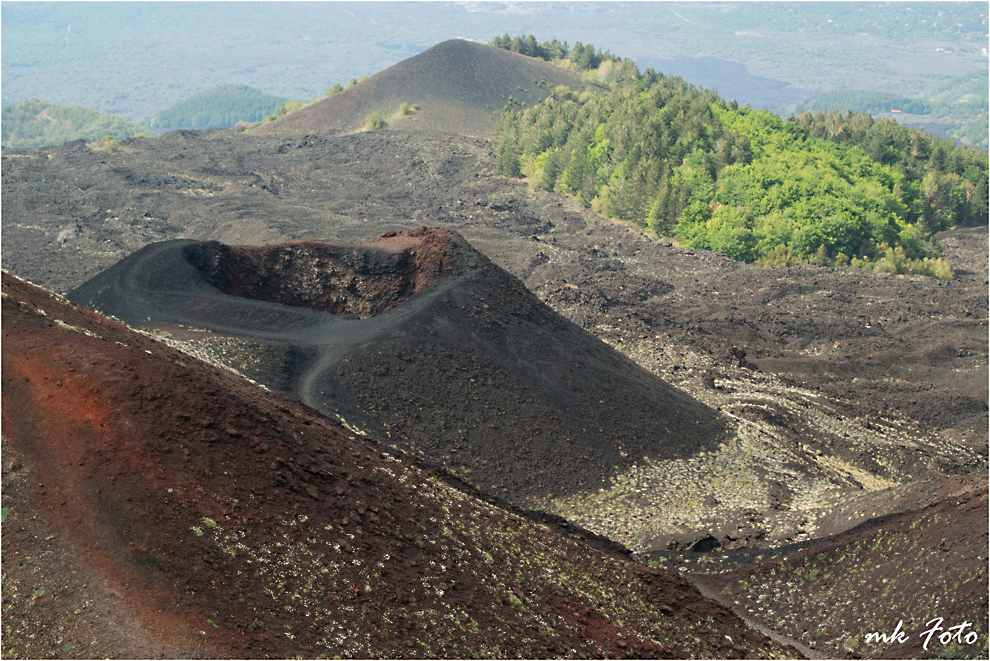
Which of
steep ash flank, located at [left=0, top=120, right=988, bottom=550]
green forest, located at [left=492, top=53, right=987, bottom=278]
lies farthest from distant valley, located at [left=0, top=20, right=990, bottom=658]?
green forest, located at [left=492, top=53, right=987, bottom=278]

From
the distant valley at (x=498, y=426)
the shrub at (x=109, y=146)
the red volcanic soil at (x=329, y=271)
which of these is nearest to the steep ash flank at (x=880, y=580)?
the distant valley at (x=498, y=426)

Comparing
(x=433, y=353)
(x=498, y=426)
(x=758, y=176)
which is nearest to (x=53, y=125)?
(x=758, y=176)

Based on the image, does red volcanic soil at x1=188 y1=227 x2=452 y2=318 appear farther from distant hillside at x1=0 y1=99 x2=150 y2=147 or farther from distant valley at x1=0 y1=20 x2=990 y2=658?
distant hillside at x1=0 y1=99 x2=150 y2=147

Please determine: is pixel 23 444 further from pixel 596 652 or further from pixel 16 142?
pixel 16 142

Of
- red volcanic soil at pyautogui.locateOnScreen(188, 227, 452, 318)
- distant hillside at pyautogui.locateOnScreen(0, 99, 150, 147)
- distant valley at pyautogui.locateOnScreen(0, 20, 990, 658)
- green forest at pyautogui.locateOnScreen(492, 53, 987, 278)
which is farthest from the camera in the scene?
distant hillside at pyautogui.locateOnScreen(0, 99, 150, 147)

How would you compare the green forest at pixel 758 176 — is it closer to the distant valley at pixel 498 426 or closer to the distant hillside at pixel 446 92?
the distant valley at pixel 498 426
